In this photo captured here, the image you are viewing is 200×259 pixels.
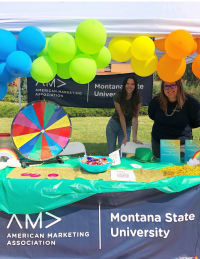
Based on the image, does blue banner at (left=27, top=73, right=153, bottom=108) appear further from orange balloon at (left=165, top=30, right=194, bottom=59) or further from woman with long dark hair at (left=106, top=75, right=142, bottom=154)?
orange balloon at (left=165, top=30, right=194, bottom=59)

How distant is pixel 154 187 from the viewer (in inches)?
73.4

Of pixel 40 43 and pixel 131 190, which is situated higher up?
pixel 40 43

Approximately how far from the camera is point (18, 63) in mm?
1824

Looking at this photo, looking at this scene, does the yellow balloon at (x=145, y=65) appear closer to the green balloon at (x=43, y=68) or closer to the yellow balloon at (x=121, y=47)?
the yellow balloon at (x=121, y=47)

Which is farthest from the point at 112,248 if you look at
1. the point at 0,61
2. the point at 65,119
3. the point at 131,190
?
the point at 0,61

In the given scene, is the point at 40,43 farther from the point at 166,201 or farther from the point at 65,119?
the point at 166,201

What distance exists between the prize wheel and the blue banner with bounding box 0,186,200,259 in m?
0.58

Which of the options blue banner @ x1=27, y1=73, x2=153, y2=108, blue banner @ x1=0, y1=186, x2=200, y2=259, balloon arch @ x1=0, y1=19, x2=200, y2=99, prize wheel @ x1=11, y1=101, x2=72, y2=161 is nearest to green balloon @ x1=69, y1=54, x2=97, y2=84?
balloon arch @ x1=0, y1=19, x2=200, y2=99

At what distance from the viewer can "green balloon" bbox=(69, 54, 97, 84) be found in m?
1.95

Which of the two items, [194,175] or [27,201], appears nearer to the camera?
[27,201]

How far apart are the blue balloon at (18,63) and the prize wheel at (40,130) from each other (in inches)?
15.4

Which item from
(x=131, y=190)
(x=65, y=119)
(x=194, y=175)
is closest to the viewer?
(x=131, y=190)

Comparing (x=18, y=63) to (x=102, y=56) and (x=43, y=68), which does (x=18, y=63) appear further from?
(x=102, y=56)

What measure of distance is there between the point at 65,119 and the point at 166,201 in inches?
43.1
